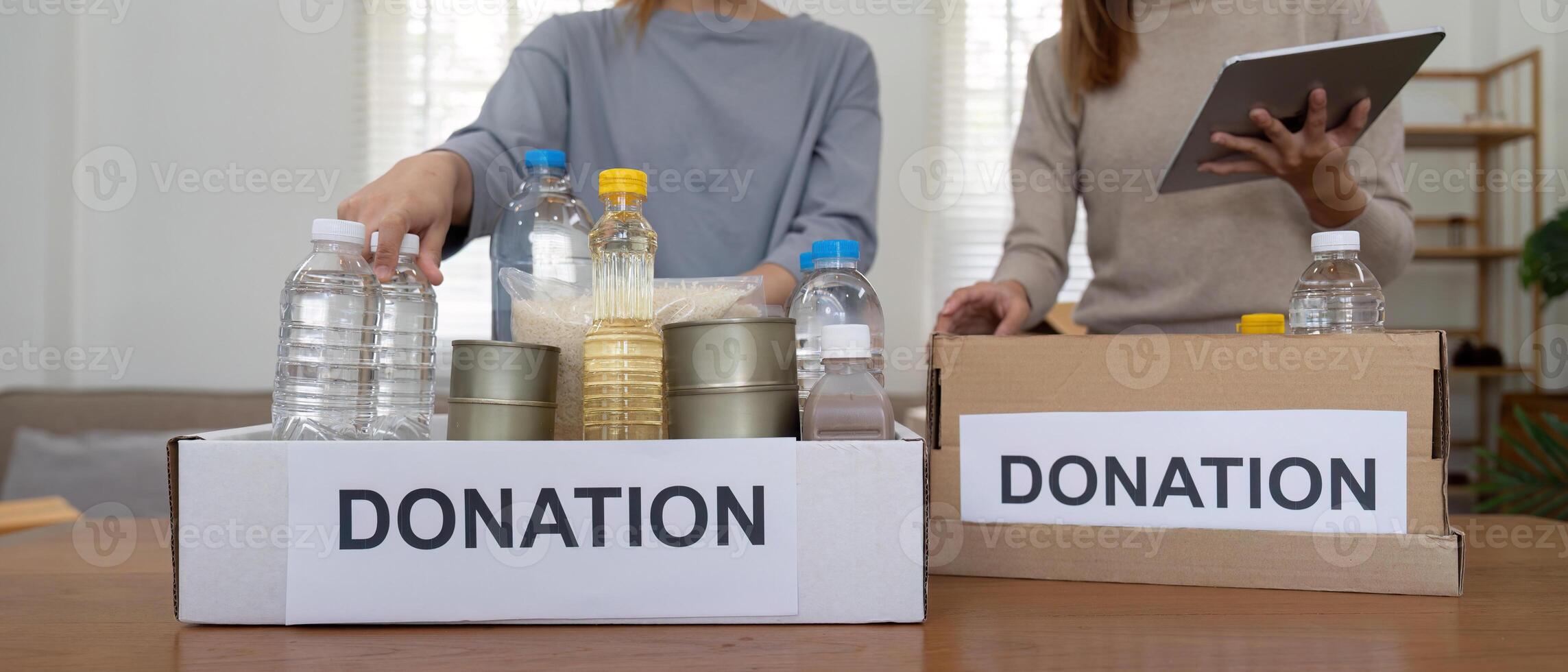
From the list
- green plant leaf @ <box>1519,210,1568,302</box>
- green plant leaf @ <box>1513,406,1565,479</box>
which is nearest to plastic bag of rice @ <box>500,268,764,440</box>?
green plant leaf @ <box>1513,406,1565,479</box>

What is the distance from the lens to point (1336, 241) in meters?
0.78

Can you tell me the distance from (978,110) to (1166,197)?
235cm

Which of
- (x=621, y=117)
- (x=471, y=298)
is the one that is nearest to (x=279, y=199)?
(x=471, y=298)

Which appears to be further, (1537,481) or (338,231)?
(1537,481)

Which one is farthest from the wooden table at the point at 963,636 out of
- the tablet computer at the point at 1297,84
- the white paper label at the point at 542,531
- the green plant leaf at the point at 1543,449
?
the green plant leaf at the point at 1543,449

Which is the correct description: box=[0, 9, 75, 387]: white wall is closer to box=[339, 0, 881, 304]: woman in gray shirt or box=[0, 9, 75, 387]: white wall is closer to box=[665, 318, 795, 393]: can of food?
box=[339, 0, 881, 304]: woman in gray shirt

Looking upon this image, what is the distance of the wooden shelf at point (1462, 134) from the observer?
345cm

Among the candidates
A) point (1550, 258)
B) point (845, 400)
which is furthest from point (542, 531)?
point (1550, 258)

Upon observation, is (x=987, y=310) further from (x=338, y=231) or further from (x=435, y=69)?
(x=435, y=69)

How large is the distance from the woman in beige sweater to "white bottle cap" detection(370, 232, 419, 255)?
2.21 ft

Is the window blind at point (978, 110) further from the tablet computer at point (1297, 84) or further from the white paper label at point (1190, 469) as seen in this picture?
the white paper label at point (1190, 469)

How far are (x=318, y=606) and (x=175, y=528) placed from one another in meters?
0.10

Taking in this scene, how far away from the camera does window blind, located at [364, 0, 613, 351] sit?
3.38 meters

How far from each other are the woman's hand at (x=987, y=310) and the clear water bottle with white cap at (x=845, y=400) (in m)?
0.41
